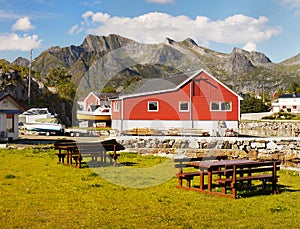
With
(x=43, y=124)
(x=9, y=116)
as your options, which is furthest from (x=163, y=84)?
(x=9, y=116)

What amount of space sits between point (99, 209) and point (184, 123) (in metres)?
27.9

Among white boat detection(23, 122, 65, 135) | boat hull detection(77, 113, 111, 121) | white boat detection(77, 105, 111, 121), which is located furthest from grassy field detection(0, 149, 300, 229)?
boat hull detection(77, 113, 111, 121)

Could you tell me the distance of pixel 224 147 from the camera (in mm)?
24531

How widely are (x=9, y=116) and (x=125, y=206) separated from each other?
71.1 ft

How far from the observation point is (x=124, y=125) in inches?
1426

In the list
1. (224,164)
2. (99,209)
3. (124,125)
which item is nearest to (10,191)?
(99,209)

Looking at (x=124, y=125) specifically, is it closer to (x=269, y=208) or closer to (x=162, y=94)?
(x=162, y=94)

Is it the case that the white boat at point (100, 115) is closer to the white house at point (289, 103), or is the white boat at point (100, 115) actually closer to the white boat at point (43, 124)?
the white boat at point (43, 124)

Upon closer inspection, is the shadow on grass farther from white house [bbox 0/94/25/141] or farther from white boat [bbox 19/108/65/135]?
white boat [bbox 19/108/65/135]

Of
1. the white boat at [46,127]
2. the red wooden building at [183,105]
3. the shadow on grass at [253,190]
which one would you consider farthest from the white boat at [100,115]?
the shadow on grass at [253,190]

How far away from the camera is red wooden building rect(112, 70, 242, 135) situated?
1403 inches

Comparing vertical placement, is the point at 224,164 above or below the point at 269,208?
above

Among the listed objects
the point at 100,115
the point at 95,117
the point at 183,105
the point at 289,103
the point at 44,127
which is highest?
the point at 289,103

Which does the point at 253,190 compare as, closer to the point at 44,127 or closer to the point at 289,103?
the point at 44,127
